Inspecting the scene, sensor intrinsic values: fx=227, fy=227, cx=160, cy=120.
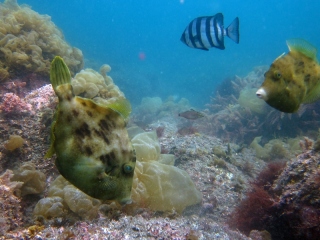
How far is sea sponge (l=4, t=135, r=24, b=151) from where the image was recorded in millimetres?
3327

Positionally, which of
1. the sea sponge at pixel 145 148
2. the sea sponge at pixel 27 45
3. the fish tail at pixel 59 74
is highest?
the sea sponge at pixel 27 45

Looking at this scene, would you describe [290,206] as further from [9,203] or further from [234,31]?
[9,203]

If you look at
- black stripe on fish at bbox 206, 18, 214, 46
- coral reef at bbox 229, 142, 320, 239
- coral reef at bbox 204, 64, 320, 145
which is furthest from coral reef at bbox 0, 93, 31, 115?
coral reef at bbox 204, 64, 320, 145

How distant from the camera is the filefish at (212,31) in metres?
4.27

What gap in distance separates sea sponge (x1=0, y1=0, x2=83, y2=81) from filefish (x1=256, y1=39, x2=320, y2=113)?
4.95 metres

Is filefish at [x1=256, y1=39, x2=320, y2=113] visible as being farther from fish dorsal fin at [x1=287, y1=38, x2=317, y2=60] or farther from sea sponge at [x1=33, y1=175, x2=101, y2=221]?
sea sponge at [x1=33, y1=175, x2=101, y2=221]

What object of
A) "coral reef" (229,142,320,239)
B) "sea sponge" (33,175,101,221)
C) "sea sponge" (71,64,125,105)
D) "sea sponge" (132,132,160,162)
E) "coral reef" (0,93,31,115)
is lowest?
"coral reef" (229,142,320,239)

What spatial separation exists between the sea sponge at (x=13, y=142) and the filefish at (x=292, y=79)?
329 centimetres

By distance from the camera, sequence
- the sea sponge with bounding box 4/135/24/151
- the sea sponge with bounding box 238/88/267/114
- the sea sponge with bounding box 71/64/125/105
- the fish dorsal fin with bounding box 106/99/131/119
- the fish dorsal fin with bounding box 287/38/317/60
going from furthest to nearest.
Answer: the sea sponge with bounding box 238/88/267/114
the sea sponge with bounding box 71/64/125/105
the sea sponge with bounding box 4/135/24/151
the fish dorsal fin with bounding box 287/38/317/60
the fish dorsal fin with bounding box 106/99/131/119

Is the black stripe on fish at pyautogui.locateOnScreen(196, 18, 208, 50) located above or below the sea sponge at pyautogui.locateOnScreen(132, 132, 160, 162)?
above

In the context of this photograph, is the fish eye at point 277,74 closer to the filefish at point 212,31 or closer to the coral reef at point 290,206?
the coral reef at point 290,206

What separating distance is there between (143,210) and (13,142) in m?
2.14

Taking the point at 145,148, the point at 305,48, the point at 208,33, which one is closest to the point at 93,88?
the point at 145,148

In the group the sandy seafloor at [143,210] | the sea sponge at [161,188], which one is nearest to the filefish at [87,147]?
the sandy seafloor at [143,210]
